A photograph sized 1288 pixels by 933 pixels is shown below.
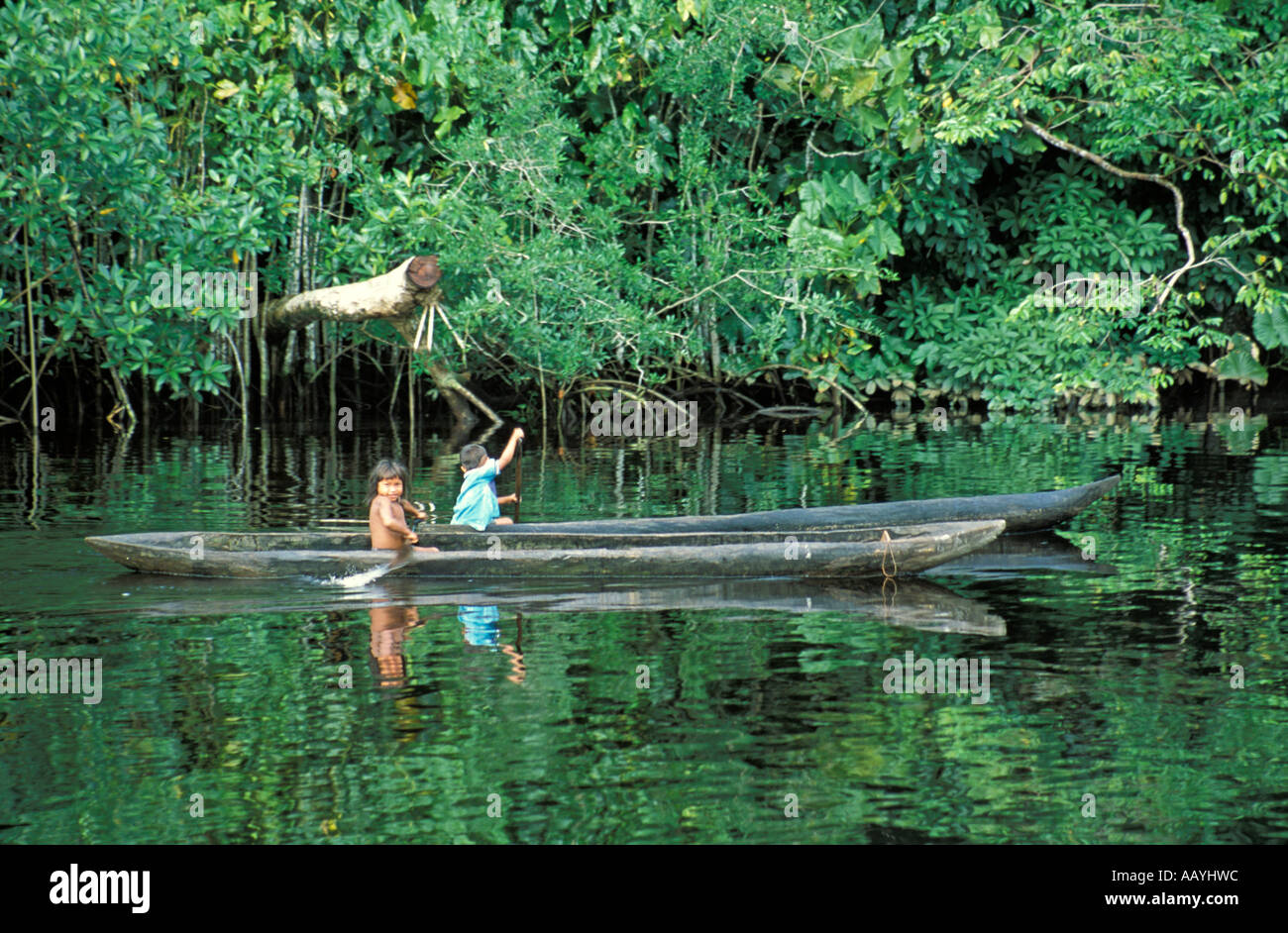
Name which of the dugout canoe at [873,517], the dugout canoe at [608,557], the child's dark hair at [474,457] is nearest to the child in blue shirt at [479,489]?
the child's dark hair at [474,457]

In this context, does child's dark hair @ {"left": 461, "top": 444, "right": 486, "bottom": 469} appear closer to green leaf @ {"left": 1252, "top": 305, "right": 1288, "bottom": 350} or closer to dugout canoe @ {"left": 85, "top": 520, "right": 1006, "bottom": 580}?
dugout canoe @ {"left": 85, "top": 520, "right": 1006, "bottom": 580}

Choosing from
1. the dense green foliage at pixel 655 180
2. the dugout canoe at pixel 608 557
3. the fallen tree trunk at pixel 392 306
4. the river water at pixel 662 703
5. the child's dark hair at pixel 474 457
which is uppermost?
the dense green foliage at pixel 655 180

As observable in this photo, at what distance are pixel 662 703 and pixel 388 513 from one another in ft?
11.5

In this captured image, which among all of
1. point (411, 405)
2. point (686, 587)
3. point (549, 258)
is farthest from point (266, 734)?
point (411, 405)

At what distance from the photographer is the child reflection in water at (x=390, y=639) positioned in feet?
23.7

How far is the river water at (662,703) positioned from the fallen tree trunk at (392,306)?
237 inches

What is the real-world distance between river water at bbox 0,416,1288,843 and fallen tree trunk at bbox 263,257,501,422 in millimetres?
6027

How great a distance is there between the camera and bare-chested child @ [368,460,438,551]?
31.8 feet

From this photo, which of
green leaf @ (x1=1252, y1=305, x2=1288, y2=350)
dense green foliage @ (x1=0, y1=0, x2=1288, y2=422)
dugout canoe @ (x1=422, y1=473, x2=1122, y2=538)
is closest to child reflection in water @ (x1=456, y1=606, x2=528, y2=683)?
dugout canoe @ (x1=422, y1=473, x2=1122, y2=538)

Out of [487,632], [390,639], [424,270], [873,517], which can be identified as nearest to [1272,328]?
[424,270]

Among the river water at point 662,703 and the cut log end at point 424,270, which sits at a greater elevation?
the cut log end at point 424,270

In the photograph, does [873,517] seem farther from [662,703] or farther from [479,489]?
[662,703]

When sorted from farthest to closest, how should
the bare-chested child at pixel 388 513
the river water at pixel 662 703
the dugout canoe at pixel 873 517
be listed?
1. the dugout canoe at pixel 873 517
2. the bare-chested child at pixel 388 513
3. the river water at pixel 662 703

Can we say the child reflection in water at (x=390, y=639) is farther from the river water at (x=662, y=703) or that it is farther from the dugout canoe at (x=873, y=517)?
the dugout canoe at (x=873, y=517)
